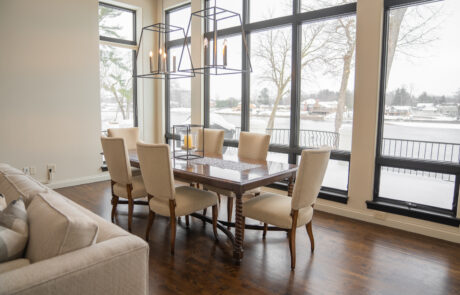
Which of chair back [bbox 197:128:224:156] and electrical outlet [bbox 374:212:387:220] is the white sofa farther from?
electrical outlet [bbox 374:212:387:220]

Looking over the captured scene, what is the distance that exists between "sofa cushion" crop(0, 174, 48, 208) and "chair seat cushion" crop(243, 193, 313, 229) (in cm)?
161

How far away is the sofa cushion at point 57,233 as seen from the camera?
1291 mm

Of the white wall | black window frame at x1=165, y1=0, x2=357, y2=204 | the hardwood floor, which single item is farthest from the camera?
the white wall

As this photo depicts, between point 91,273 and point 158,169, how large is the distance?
1.51 m

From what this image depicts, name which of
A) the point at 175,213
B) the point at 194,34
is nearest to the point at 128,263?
the point at 175,213

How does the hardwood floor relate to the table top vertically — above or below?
below

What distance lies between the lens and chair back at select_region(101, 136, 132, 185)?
327 cm

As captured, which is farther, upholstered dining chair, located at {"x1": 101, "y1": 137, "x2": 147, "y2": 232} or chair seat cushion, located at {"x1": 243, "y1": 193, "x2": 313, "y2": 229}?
upholstered dining chair, located at {"x1": 101, "y1": 137, "x2": 147, "y2": 232}

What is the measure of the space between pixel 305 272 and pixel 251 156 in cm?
158

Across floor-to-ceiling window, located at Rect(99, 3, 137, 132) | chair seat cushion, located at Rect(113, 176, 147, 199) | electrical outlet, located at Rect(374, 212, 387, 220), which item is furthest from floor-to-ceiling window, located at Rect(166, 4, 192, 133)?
electrical outlet, located at Rect(374, 212, 387, 220)

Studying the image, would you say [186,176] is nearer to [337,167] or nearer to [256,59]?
[337,167]

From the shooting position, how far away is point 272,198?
2.98 metres

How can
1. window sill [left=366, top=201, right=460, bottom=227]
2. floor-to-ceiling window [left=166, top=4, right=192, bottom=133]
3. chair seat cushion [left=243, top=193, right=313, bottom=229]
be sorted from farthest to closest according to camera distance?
floor-to-ceiling window [left=166, top=4, right=192, bottom=133]
window sill [left=366, top=201, right=460, bottom=227]
chair seat cushion [left=243, top=193, right=313, bottom=229]

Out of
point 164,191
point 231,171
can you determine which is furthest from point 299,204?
point 164,191
